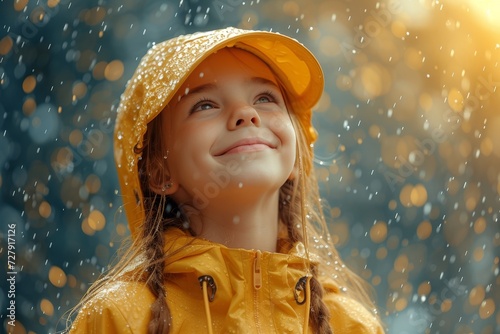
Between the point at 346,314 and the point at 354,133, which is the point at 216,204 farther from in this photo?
the point at 354,133

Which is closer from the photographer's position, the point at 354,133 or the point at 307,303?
the point at 307,303

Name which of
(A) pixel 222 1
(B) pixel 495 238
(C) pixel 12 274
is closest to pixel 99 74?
(A) pixel 222 1

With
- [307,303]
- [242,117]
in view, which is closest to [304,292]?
[307,303]

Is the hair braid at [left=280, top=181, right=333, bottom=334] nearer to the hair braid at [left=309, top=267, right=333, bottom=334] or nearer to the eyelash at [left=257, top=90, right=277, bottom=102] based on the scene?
the hair braid at [left=309, top=267, right=333, bottom=334]

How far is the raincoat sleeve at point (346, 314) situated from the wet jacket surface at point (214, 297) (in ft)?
0.21

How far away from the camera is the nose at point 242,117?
1.07m

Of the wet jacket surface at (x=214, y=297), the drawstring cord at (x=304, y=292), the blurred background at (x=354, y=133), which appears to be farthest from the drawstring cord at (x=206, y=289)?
the blurred background at (x=354, y=133)

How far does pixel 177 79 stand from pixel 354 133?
0.92 meters

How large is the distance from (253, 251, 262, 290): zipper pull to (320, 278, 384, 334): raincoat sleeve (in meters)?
0.13

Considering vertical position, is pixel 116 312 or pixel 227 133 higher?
pixel 227 133

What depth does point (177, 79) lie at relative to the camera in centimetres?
107

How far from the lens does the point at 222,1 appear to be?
1.73 meters

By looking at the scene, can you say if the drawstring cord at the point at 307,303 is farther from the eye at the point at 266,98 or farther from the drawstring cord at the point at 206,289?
the eye at the point at 266,98

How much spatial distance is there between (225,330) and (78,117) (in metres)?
0.80
